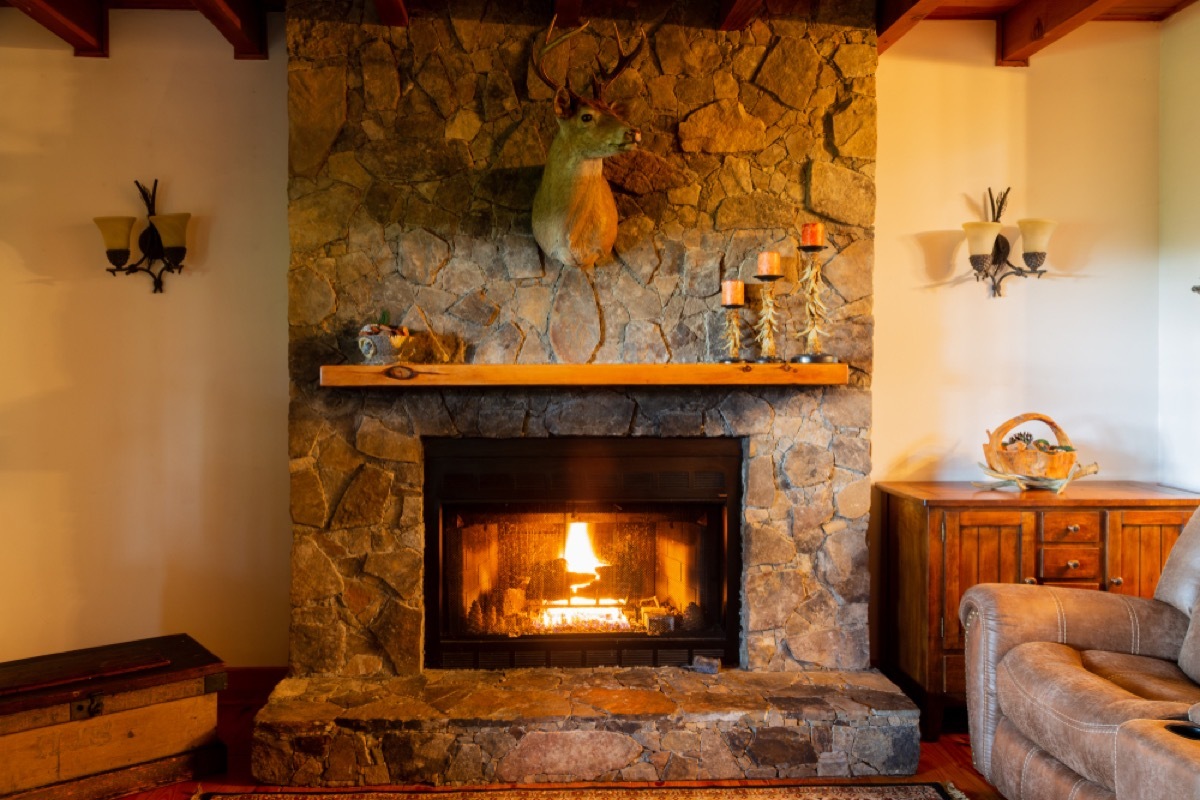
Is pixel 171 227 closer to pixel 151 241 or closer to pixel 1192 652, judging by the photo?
pixel 151 241

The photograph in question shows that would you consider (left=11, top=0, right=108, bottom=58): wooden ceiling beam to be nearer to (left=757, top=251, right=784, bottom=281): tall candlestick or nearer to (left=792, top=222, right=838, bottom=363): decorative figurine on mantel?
(left=757, top=251, right=784, bottom=281): tall candlestick

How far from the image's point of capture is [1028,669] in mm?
2266

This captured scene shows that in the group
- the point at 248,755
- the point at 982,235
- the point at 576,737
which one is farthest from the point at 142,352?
the point at 982,235

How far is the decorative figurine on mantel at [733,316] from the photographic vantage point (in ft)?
10.1

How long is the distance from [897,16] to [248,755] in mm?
3560

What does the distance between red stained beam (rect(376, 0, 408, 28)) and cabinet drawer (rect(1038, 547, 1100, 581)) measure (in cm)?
300

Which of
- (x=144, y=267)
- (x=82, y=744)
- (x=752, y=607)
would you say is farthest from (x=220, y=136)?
(x=752, y=607)

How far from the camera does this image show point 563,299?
3.13 m

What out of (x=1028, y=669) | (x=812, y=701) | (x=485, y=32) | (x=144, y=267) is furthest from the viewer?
(x=144, y=267)

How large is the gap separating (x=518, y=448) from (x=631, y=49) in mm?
1533

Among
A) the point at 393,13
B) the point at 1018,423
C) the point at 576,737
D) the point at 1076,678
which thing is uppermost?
the point at 393,13

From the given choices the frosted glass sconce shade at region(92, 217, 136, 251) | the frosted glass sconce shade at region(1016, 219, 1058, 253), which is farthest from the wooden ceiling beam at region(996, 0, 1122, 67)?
Answer: the frosted glass sconce shade at region(92, 217, 136, 251)

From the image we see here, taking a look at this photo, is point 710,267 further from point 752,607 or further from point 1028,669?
point 1028,669

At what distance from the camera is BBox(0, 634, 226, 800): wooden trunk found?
100 inches
